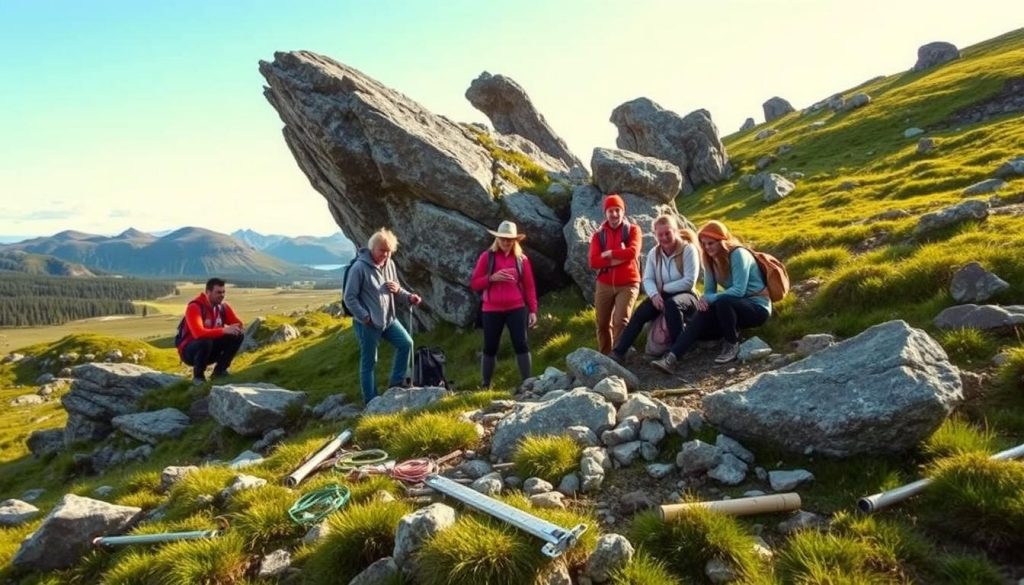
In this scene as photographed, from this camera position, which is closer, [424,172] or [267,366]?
[424,172]

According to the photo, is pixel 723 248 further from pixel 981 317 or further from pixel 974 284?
pixel 974 284

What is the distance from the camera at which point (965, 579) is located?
566 cm

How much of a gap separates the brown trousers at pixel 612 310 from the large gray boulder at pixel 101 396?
1865 centimetres

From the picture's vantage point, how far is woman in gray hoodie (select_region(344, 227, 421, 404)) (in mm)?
14852

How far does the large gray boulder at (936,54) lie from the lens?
300 ft

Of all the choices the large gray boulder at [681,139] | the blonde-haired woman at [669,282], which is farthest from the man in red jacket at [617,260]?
the large gray boulder at [681,139]

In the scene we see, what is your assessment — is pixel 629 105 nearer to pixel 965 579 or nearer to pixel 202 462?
pixel 202 462

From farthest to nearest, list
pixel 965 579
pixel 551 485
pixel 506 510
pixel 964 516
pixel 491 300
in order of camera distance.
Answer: pixel 491 300 → pixel 551 485 → pixel 506 510 → pixel 964 516 → pixel 965 579

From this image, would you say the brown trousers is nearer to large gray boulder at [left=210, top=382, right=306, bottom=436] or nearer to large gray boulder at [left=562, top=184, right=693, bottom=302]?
large gray boulder at [left=562, top=184, right=693, bottom=302]

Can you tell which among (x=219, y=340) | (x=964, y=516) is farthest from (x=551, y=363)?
(x=219, y=340)

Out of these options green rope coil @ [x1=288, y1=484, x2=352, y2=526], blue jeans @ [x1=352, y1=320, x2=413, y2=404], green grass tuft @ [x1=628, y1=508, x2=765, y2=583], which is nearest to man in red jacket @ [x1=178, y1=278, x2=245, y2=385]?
blue jeans @ [x1=352, y1=320, x2=413, y2=404]

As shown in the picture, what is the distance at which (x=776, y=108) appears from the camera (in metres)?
118

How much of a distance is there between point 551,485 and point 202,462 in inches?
473

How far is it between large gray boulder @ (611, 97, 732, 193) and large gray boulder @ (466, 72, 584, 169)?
17.2 m
